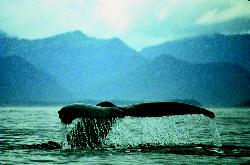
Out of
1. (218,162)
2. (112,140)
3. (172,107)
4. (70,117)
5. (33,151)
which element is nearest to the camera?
(70,117)

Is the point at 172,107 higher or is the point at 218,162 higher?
the point at 172,107

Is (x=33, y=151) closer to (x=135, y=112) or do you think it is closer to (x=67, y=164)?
(x=67, y=164)

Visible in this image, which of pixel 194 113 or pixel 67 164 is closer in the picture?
pixel 194 113

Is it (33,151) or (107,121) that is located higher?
(107,121)

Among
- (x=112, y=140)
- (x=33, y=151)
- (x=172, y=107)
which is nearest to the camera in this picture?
(x=172, y=107)

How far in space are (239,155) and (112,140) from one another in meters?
4.16

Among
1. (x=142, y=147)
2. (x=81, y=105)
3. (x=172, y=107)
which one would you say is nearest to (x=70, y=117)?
(x=81, y=105)

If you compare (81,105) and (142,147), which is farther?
(142,147)

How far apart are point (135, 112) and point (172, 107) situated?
84 cm

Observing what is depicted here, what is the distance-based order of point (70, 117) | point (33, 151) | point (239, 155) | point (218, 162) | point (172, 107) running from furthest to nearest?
1. point (33, 151)
2. point (239, 155)
3. point (218, 162)
4. point (172, 107)
5. point (70, 117)

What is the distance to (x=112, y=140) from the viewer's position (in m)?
15.6

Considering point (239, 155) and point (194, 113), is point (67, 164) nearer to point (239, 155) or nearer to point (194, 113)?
point (194, 113)

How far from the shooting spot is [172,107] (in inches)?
432

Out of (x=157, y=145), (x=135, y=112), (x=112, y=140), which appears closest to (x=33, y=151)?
(x=112, y=140)
